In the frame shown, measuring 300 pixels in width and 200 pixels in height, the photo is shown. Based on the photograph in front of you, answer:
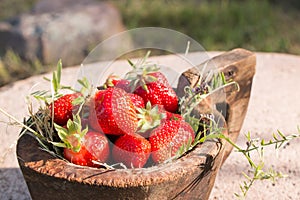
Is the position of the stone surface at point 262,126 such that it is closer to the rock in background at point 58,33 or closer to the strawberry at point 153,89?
the strawberry at point 153,89

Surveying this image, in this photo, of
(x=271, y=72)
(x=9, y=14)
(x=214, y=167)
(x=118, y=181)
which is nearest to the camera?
(x=118, y=181)

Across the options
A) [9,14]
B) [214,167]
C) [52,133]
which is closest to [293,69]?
[214,167]

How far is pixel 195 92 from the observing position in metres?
1.23

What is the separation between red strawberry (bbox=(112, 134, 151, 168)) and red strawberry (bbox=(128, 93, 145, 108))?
8 cm

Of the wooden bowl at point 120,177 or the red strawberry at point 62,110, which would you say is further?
the red strawberry at point 62,110

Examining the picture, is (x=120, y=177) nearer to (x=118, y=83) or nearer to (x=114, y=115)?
(x=114, y=115)

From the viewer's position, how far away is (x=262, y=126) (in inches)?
69.3

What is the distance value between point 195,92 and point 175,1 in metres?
2.60

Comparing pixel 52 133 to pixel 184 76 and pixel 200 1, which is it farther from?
pixel 200 1

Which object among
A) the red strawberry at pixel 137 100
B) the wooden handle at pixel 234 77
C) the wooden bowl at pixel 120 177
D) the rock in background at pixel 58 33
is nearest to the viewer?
the wooden bowl at pixel 120 177

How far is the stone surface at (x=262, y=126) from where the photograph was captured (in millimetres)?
1447

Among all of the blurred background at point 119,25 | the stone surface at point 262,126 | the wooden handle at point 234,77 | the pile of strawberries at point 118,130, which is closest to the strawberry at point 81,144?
the pile of strawberries at point 118,130

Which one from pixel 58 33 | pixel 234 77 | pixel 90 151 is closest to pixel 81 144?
pixel 90 151

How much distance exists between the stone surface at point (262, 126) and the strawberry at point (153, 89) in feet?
1.00
